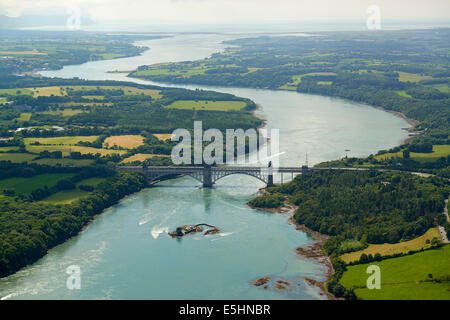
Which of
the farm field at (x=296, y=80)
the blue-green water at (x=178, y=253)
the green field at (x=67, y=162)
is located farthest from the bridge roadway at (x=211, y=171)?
the farm field at (x=296, y=80)

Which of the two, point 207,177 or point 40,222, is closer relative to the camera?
point 40,222

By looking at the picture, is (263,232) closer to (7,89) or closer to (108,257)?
(108,257)

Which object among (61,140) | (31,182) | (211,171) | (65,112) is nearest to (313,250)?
(211,171)

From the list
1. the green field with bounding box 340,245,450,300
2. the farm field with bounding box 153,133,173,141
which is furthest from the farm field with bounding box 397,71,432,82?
the green field with bounding box 340,245,450,300

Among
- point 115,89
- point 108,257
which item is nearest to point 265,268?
point 108,257

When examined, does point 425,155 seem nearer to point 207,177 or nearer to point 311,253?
point 207,177

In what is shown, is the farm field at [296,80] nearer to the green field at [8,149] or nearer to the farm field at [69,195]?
the green field at [8,149]

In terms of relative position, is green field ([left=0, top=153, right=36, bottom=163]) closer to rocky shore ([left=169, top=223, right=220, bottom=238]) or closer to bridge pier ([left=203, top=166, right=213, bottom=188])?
bridge pier ([left=203, top=166, right=213, bottom=188])
